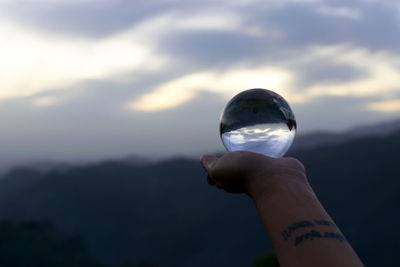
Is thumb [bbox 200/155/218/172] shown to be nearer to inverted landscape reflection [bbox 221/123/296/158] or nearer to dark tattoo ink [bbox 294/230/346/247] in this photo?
inverted landscape reflection [bbox 221/123/296/158]

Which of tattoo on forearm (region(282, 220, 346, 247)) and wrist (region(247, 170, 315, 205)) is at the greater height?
wrist (region(247, 170, 315, 205))

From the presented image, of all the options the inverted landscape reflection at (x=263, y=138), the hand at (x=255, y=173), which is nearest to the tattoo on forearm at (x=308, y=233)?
the hand at (x=255, y=173)

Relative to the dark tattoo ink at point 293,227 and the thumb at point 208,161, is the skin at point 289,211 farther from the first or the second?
the thumb at point 208,161

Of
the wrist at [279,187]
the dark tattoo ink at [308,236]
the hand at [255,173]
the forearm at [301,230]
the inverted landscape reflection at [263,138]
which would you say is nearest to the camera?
the forearm at [301,230]

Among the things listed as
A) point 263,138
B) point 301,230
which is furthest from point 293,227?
point 263,138

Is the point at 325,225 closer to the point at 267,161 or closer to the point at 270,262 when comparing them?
the point at 267,161

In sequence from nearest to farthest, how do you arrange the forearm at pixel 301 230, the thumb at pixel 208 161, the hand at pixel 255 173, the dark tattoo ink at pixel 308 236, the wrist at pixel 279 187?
the forearm at pixel 301 230 < the dark tattoo ink at pixel 308 236 < the wrist at pixel 279 187 < the hand at pixel 255 173 < the thumb at pixel 208 161

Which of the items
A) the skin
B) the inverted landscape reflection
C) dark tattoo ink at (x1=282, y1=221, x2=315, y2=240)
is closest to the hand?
the skin
